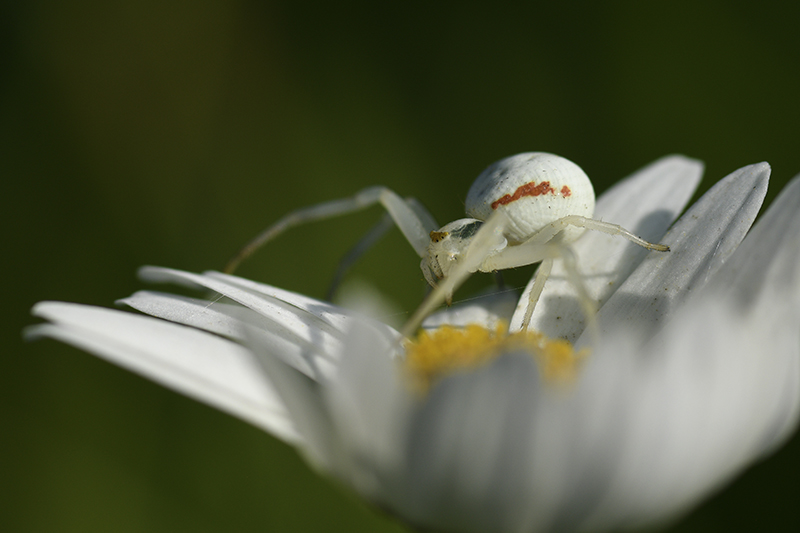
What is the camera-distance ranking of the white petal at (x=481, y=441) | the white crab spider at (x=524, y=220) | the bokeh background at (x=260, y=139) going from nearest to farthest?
the white petal at (x=481, y=441)
the white crab spider at (x=524, y=220)
the bokeh background at (x=260, y=139)

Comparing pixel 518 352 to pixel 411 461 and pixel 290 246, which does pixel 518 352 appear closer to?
pixel 411 461

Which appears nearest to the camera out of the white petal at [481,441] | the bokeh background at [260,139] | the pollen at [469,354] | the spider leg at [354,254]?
the white petal at [481,441]

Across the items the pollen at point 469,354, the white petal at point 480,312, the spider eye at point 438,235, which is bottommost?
the white petal at point 480,312

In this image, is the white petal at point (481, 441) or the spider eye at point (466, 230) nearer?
the white petal at point (481, 441)

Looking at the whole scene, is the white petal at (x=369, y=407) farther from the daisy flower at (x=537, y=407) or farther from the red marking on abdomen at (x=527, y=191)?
the red marking on abdomen at (x=527, y=191)

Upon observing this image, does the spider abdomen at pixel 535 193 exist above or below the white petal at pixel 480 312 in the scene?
above

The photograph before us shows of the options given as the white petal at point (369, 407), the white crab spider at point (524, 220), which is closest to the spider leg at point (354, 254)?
the white crab spider at point (524, 220)
